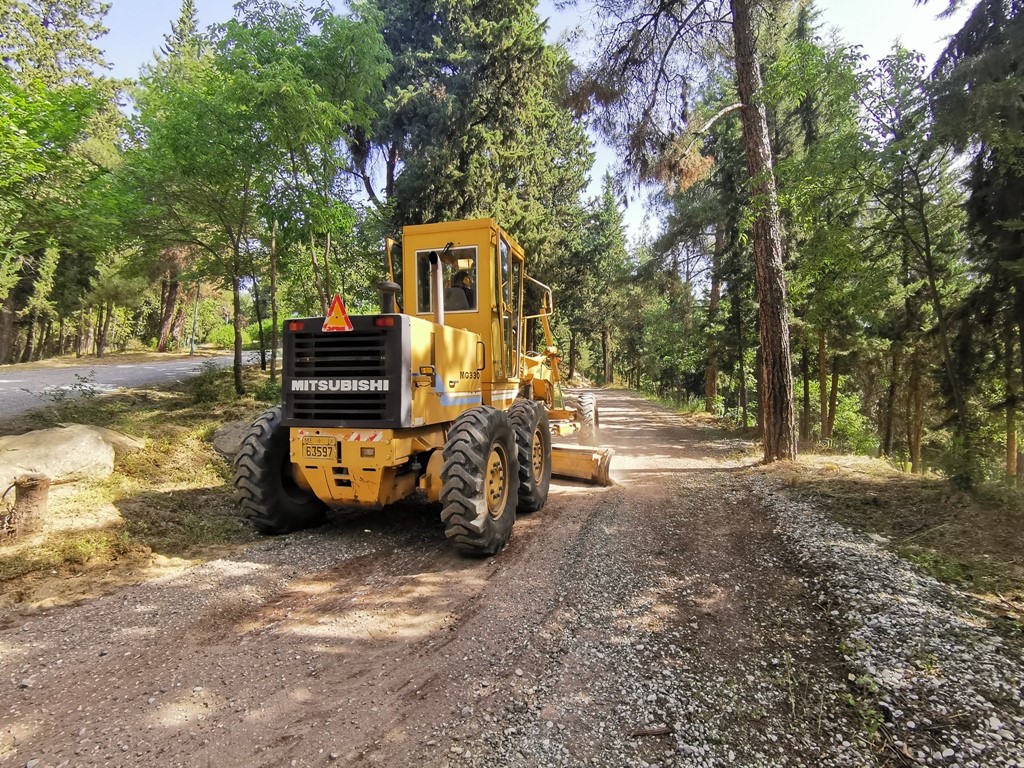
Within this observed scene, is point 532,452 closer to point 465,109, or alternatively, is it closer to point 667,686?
point 667,686

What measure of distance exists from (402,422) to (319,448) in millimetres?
853

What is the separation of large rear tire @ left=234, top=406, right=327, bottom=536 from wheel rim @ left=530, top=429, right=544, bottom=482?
2.65 m

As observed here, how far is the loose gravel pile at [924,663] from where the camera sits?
241 centimetres

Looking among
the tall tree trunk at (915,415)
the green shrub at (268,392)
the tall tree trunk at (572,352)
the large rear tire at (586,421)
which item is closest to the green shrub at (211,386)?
the green shrub at (268,392)

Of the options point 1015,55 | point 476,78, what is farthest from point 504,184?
point 1015,55

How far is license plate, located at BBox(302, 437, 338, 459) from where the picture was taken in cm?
501

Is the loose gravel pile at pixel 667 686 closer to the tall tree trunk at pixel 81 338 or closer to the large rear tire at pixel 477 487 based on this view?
the large rear tire at pixel 477 487

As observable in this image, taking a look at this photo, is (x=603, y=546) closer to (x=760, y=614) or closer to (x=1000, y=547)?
(x=760, y=614)

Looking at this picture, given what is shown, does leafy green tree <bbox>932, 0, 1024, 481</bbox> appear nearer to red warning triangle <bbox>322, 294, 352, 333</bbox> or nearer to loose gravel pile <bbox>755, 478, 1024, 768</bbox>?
loose gravel pile <bbox>755, 478, 1024, 768</bbox>

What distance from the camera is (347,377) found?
5.07 metres

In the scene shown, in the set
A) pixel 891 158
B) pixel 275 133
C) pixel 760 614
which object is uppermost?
pixel 275 133

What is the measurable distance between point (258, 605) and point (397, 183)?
46.1 feet

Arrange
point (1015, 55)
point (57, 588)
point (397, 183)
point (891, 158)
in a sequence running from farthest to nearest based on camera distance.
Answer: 1. point (397, 183)
2. point (891, 158)
3. point (1015, 55)
4. point (57, 588)

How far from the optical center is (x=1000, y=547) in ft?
15.5
